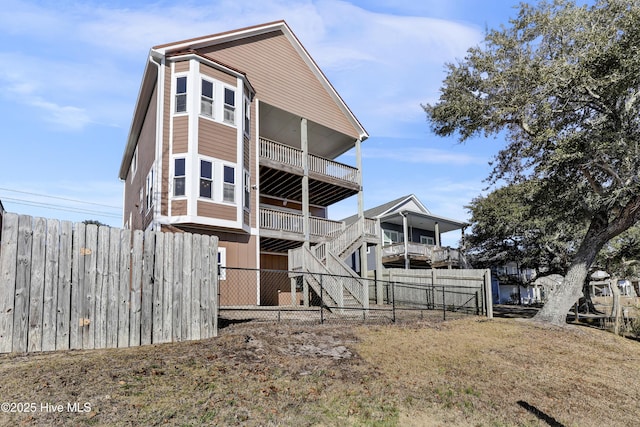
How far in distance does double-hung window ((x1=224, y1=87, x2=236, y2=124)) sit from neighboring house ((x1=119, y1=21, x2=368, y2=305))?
0.04m

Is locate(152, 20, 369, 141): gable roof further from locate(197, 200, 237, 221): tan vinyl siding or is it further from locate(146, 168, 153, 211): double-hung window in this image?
locate(197, 200, 237, 221): tan vinyl siding

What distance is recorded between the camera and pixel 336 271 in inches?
593

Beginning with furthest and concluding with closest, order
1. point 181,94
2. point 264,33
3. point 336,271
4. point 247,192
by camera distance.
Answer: point 264,33 → point 247,192 → point 181,94 → point 336,271

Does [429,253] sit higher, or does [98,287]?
[429,253]

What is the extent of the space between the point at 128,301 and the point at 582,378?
8409 millimetres

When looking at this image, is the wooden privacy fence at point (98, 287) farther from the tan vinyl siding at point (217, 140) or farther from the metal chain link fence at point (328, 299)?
the tan vinyl siding at point (217, 140)

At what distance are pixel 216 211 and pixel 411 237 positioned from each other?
23.0 m

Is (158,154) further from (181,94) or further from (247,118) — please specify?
(247,118)

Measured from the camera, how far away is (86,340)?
6723 millimetres

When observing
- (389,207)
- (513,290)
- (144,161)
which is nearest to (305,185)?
(144,161)

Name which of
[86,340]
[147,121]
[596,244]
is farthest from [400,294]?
[86,340]

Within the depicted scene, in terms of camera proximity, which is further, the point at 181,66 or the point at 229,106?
the point at 229,106

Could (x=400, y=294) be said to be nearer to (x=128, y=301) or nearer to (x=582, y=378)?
(x=582, y=378)

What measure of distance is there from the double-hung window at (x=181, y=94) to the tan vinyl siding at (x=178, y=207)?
350 cm
